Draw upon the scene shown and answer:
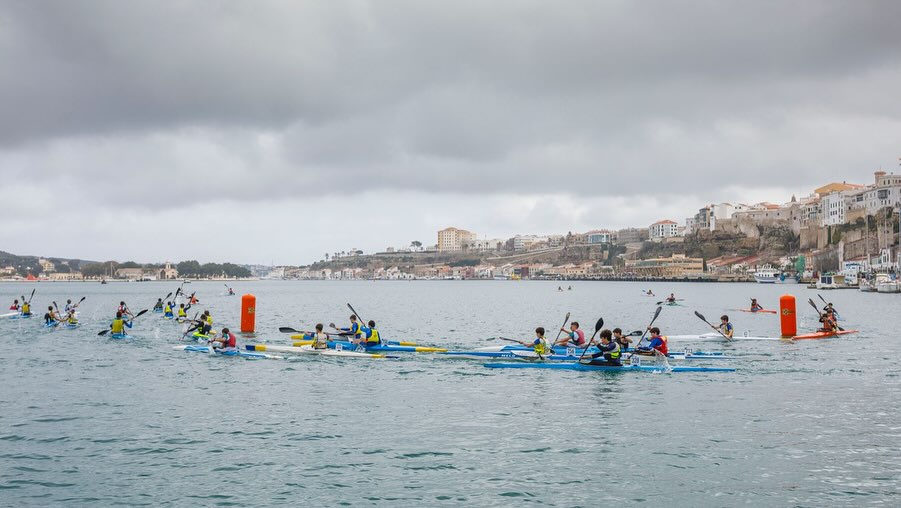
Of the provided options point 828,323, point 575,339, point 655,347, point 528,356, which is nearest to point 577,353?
point 575,339

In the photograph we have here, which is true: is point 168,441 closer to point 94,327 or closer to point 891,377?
point 891,377

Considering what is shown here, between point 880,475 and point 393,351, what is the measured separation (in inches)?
831

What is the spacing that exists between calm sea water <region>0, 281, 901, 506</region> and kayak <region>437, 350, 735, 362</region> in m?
0.73

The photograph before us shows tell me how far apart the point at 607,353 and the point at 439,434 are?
1042cm

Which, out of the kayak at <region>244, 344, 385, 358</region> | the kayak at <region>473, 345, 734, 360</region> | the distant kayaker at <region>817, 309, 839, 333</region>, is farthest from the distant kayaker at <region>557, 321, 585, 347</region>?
the distant kayaker at <region>817, 309, 839, 333</region>

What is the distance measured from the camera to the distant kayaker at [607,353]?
25.0 m

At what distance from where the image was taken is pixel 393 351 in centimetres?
3117

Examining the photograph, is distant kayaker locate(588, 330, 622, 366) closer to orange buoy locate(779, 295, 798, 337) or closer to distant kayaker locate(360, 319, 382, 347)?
distant kayaker locate(360, 319, 382, 347)

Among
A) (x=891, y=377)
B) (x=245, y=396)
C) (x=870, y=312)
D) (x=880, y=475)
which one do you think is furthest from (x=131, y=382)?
(x=870, y=312)

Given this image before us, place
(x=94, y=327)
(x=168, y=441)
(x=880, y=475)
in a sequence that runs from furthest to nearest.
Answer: (x=94, y=327) → (x=168, y=441) → (x=880, y=475)

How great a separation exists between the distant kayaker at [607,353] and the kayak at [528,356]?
0.61 m

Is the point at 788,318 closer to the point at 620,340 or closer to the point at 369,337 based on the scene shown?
the point at 620,340

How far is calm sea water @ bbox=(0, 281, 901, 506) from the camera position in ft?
40.8

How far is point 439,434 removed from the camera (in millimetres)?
16484
